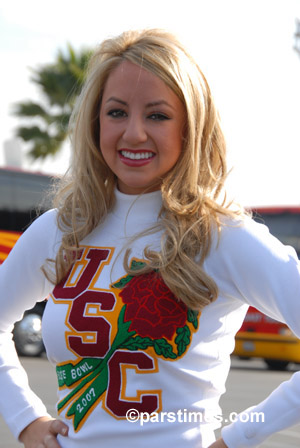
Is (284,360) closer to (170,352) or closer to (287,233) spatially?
(287,233)

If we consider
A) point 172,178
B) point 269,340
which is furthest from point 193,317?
point 269,340

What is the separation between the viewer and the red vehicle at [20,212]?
13.1 metres

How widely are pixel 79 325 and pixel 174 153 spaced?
1.63ft

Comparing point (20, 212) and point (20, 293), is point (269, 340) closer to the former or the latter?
point (20, 212)

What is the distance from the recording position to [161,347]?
1843 millimetres

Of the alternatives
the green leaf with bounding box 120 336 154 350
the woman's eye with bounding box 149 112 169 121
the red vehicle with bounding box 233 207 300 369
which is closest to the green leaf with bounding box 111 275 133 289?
the green leaf with bounding box 120 336 154 350

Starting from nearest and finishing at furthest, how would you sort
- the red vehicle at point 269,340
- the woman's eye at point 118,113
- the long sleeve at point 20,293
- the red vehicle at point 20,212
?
the woman's eye at point 118,113, the long sleeve at point 20,293, the red vehicle at point 269,340, the red vehicle at point 20,212

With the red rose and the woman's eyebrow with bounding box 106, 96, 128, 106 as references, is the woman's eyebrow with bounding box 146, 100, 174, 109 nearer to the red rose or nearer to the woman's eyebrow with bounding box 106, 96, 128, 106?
the woman's eyebrow with bounding box 106, 96, 128, 106

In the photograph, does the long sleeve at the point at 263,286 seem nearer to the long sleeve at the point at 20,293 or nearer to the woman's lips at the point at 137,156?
the woman's lips at the point at 137,156

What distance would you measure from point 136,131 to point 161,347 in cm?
55

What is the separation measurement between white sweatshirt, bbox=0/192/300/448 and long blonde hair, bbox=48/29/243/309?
0.05 m

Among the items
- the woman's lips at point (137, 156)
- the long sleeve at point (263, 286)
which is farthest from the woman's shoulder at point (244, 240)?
the woman's lips at point (137, 156)

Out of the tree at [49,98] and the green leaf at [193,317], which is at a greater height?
the green leaf at [193,317]

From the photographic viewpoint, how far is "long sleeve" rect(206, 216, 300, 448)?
1.84 m
